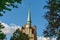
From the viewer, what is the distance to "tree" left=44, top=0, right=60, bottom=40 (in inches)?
1431

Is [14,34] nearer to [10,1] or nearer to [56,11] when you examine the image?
[56,11]

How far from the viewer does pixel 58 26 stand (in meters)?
36.4

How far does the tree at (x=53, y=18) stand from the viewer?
36.3 meters

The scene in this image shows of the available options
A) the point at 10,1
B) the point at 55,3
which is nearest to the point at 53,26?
the point at 55,3

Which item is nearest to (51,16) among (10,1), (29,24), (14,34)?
(10,1)

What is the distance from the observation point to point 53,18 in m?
37.4

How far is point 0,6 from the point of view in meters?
17.8

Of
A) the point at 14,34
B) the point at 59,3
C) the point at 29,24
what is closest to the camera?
the point at 59,3

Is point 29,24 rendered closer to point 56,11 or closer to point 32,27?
point 32,27

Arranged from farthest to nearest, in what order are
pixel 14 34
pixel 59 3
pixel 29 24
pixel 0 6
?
pixel 29 24, pixel 14 34, pixel 59 3, pixel 0 6

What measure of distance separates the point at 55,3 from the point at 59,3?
1.97 feet

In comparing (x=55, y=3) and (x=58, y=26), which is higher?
(x=55, y=3)

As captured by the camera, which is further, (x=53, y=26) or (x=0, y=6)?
(x=53, y=26)

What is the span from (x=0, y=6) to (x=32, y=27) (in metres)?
155
